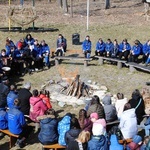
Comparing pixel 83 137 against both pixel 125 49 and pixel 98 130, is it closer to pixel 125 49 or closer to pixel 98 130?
pixel 98 130

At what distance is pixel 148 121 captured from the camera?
10.9m

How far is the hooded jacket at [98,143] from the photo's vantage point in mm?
9008

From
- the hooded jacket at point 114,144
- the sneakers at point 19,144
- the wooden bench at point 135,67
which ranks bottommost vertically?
the sneakers at point 19,144

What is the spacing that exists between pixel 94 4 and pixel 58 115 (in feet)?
84.7

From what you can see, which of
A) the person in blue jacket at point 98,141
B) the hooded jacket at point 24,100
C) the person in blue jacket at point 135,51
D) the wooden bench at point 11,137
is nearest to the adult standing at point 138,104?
the person in blue jacket at point 98,141

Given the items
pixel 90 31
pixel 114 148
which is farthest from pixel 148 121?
pixel 90 31

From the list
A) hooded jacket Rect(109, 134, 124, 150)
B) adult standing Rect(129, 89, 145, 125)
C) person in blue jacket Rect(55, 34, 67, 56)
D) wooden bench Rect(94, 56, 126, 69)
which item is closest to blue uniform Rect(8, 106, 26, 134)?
hooded jacket Rect(109, 134, 124, 150)

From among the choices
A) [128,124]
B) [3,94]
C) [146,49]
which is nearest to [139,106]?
[128,124]

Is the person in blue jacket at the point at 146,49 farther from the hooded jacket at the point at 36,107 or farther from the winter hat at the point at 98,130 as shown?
the winter hat at the point at 98,130

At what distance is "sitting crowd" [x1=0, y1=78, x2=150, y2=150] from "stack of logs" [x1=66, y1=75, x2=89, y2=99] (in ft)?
7.78

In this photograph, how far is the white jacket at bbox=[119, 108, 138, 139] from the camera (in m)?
10.3

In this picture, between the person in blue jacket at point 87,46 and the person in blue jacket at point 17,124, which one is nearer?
the person in blue jacket at point 17,124

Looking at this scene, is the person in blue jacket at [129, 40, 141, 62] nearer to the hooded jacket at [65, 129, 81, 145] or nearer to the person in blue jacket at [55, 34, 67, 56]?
the person in blue jacket at [55, 34, 67, 56]

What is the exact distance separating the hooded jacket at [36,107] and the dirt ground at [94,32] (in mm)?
630
